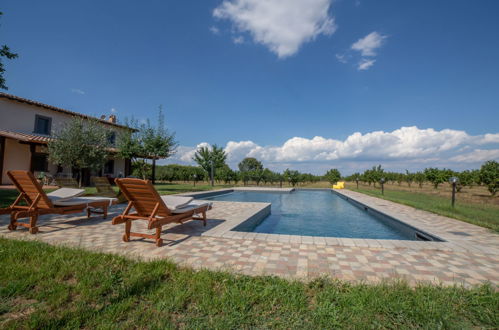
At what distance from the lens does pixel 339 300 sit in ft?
6.46

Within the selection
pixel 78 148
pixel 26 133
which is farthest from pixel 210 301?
pixel 26 133

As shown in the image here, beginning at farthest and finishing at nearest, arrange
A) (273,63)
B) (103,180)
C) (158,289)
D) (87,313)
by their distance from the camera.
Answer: (273,63), (103,180), (158,289), (87,313)

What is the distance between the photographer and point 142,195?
3699mm

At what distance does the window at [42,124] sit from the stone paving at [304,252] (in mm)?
16239

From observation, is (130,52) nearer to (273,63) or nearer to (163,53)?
(163,53)

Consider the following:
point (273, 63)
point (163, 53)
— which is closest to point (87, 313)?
point (163, 53)

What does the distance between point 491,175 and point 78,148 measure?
1356 inches

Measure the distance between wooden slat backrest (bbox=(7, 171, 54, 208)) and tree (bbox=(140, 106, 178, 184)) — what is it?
352 inches

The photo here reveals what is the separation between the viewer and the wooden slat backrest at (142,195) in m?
3.49

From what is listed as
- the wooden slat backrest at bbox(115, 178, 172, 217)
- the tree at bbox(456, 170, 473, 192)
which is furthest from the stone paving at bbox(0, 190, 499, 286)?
the tree at bbox(456, 170, 473, 192)

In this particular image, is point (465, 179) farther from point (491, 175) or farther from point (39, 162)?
point (39, 162)

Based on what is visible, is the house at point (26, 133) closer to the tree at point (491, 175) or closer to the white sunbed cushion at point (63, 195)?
the white sunbed cushion at point (63, 195)

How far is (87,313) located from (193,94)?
595 inches

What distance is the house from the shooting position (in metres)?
14.2
